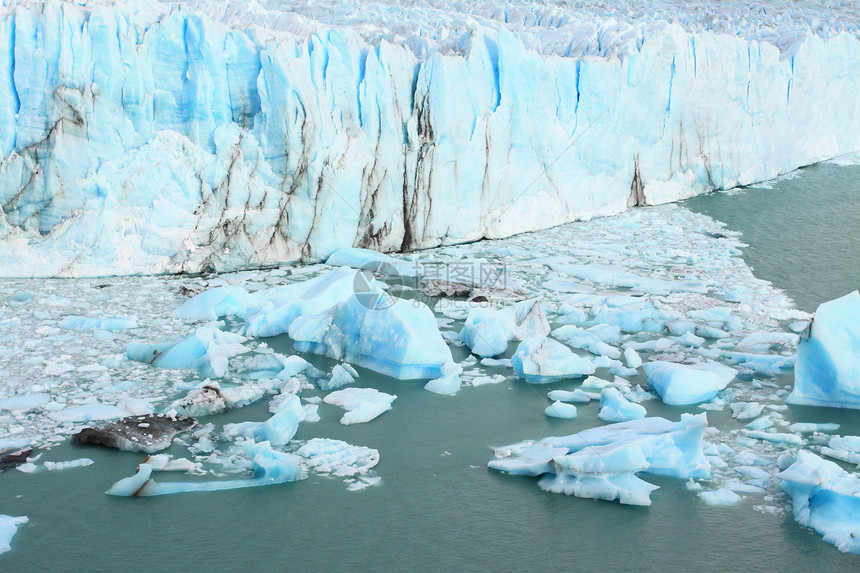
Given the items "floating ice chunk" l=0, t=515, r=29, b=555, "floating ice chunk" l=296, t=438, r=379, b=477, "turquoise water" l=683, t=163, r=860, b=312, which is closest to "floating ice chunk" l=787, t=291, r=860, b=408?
"turquoise water" l=683, t=163, r=860, b=312

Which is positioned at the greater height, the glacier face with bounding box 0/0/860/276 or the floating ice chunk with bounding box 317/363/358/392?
the glacier face with bounding box 0/0/860/276

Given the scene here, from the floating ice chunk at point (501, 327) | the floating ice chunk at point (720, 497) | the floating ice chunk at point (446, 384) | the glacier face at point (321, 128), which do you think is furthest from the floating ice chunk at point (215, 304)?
the floating ice chunk at point (720, 497)

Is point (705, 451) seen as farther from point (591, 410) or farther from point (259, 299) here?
point (259, 299)

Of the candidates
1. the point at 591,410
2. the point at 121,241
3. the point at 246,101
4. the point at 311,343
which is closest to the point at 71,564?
the point at 311,343

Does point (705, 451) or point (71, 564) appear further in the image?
point (705, 451)

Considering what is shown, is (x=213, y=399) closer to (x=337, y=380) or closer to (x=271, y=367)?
(x=271, y=367)

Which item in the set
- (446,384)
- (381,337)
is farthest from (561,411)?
(381,337)

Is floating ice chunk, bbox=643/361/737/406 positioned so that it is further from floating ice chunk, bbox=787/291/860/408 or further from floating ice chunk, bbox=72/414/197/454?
floating ice chunk, bbox=72/414/197/454
